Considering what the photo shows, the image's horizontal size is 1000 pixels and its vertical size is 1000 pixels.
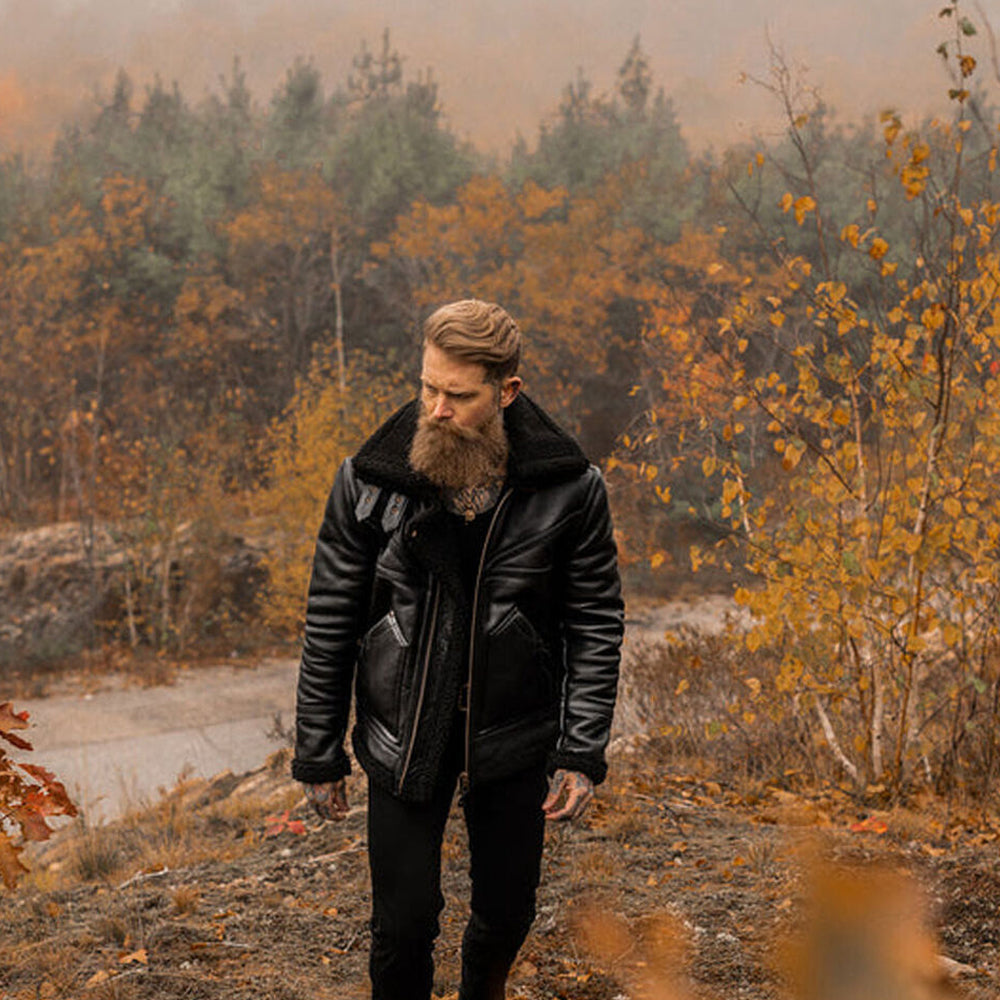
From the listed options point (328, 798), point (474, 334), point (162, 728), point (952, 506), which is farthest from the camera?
point (162, 728)

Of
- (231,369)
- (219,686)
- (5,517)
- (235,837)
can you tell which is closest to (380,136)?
(231,369)

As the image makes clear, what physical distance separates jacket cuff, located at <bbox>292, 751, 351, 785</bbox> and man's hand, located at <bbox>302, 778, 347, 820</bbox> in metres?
0.02

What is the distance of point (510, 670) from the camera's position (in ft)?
7.73

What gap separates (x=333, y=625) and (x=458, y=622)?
12.5 inches

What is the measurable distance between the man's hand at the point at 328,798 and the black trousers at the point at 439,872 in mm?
91

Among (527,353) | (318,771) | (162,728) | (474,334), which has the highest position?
(527,353)

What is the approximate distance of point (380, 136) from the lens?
1159 inches

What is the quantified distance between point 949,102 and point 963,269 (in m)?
0.74

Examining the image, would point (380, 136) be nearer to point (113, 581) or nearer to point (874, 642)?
point (113, 581)

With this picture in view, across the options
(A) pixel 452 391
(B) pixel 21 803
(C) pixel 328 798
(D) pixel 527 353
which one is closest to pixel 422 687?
(C) pixel 328 798

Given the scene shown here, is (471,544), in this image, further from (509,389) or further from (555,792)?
(555,792)

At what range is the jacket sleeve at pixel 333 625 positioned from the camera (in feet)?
7.93

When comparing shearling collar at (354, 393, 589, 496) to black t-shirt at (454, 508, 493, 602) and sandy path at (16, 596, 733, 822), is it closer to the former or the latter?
black t-shirt at (454, 508, 493, 602)

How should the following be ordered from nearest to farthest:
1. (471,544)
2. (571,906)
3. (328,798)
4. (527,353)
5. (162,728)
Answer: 1. (471,544)
2. (328,798)
3. (571,906)
4. (162,728)
5. (527,353)
